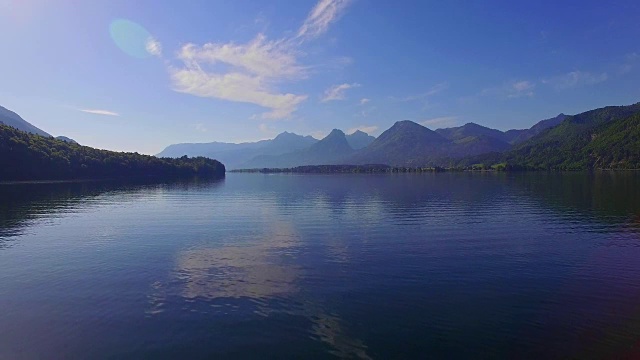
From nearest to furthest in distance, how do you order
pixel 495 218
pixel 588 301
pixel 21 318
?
1. pixel 21 318
2. pixel 588 301
3. pixel 495 218

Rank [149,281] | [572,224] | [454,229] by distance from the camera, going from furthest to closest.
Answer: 1. [572,224]
2. [454,229]
3. [149,281]

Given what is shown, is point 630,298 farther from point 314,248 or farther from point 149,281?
point 149,281

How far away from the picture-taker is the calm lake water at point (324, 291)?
2152cm

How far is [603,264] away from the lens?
36812mm

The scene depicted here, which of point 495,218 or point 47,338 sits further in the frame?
point 495,218

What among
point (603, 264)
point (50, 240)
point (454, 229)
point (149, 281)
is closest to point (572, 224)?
point (454, 229)

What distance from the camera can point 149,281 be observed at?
107 feet

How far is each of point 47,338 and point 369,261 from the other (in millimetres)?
25483

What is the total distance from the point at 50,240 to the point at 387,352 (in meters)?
47.5

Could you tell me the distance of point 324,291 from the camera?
29703mm

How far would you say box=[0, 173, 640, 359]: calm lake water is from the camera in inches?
847

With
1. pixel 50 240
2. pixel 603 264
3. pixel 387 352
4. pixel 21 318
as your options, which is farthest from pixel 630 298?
pixel 50 240

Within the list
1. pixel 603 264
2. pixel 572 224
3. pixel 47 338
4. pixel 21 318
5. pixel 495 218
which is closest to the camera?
pixel 47 338

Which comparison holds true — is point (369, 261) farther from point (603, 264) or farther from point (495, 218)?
point (495, 218)
